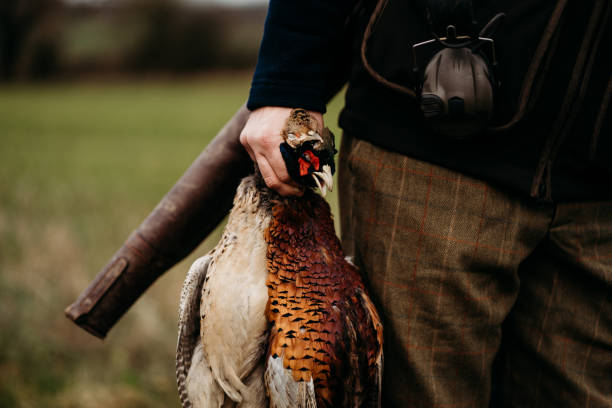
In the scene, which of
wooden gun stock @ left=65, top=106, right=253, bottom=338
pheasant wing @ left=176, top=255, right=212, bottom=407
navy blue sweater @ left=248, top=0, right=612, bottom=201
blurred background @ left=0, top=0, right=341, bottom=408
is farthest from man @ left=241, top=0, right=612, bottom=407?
blurred background @ left=0, top=0, right=341, bottom=408

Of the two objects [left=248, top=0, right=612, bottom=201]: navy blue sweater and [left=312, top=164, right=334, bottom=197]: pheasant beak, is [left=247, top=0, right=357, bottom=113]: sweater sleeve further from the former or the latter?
[left=312, top=164, right=334, bottom=197]: pheasant beak

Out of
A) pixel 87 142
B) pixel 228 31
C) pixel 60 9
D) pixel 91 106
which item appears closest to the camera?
pixel 87 142

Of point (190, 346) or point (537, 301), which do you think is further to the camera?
point (190, 346)

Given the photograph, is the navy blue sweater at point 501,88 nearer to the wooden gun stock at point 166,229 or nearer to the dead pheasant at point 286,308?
the dead pheasant at point 286,308

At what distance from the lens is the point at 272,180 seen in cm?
150

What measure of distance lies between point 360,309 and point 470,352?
1.23ft

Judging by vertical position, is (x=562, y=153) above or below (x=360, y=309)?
above

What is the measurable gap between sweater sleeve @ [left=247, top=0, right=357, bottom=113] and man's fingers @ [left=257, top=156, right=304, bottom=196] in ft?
0.58

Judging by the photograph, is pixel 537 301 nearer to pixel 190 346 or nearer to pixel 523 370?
pixel 523 370

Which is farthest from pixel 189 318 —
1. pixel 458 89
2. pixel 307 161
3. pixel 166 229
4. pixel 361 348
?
pixel 458 89

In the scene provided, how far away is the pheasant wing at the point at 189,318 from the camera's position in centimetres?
171

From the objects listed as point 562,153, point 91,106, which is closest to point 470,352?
point 562,153

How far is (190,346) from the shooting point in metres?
1.80

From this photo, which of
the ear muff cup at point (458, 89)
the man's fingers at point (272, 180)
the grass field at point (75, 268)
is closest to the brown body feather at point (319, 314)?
the man's fingers at point (272, 180)
